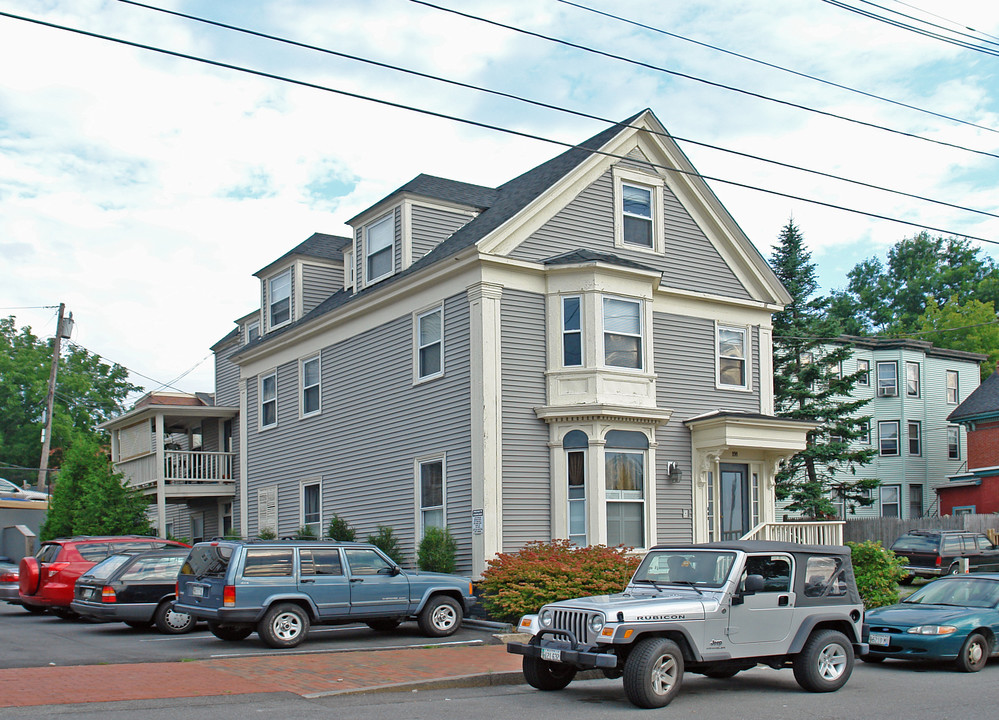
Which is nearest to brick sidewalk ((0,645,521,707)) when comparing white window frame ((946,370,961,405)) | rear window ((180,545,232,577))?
rear window ((180,545,232,577))

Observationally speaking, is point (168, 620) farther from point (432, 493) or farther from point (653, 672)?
point (653, 672)

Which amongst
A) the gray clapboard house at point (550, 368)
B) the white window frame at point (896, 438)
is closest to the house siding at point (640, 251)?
the gray clapboard house at point (550, 368)

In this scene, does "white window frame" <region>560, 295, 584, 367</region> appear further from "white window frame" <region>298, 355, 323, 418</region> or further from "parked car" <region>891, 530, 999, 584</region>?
"parked car" <region>891, 530, 999, 584</region>

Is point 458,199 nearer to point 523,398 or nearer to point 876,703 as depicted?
point 523,398

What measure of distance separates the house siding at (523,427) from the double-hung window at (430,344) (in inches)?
64.8

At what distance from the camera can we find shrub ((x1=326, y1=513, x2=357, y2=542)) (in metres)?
23.2

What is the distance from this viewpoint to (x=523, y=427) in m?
20.2

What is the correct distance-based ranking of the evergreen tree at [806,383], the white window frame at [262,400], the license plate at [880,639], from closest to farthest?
the license plate at [880,639]
the white window frame at [262,400]
the evergreen tree at [806,383]

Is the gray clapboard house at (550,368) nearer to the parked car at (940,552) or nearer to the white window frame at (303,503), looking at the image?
the white window frame at (303,503)

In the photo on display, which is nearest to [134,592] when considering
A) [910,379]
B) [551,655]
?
[551,655]

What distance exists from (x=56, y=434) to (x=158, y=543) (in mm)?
49116

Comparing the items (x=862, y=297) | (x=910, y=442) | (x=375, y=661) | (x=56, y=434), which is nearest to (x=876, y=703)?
(x=375, y=661)

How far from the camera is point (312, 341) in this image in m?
26.1

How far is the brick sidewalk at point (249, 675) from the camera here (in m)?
10.8
